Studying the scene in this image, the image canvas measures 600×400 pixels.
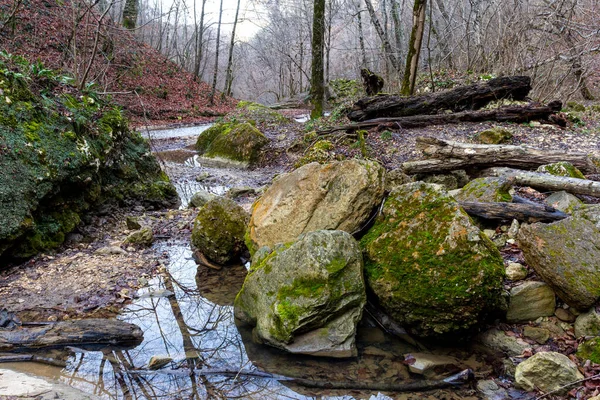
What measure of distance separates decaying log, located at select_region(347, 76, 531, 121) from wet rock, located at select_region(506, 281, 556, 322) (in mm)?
6325

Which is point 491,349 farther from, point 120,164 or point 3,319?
point 120,164

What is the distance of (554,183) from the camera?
182 inches

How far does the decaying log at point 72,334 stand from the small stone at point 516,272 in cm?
354

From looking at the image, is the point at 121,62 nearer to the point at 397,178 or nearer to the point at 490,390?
the point at 397,178

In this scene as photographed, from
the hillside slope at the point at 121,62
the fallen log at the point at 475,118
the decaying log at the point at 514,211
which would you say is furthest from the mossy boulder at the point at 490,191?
the hillside slope at the point at 121,62

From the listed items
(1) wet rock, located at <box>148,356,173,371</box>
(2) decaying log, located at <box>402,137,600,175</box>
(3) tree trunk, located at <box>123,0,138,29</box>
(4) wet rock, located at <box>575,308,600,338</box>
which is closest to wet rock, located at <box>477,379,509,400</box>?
(4) wet rock, located at <box>575,308,600,338</box>

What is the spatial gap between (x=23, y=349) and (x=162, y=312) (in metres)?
1.22

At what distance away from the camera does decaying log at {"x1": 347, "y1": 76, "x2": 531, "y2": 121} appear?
856 cm

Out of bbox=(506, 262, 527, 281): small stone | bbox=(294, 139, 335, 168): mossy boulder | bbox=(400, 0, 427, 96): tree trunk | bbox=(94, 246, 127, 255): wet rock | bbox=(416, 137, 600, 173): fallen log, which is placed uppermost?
bbox=(400, 0, 427, 96): tree trunk

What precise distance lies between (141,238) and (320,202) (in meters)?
2.78

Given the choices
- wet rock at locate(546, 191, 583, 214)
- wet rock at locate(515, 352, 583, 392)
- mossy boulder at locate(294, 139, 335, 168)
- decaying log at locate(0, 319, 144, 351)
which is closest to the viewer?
wet rock at locate(515, 352, 583, 392)

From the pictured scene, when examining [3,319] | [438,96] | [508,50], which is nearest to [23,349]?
[3,319]

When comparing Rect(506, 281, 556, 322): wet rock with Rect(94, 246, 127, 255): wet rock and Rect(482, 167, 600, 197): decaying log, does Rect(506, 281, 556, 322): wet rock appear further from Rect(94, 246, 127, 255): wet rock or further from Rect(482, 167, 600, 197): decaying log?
Rect(94, 246, 127, 255): wet rock

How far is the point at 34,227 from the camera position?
15.5ft
